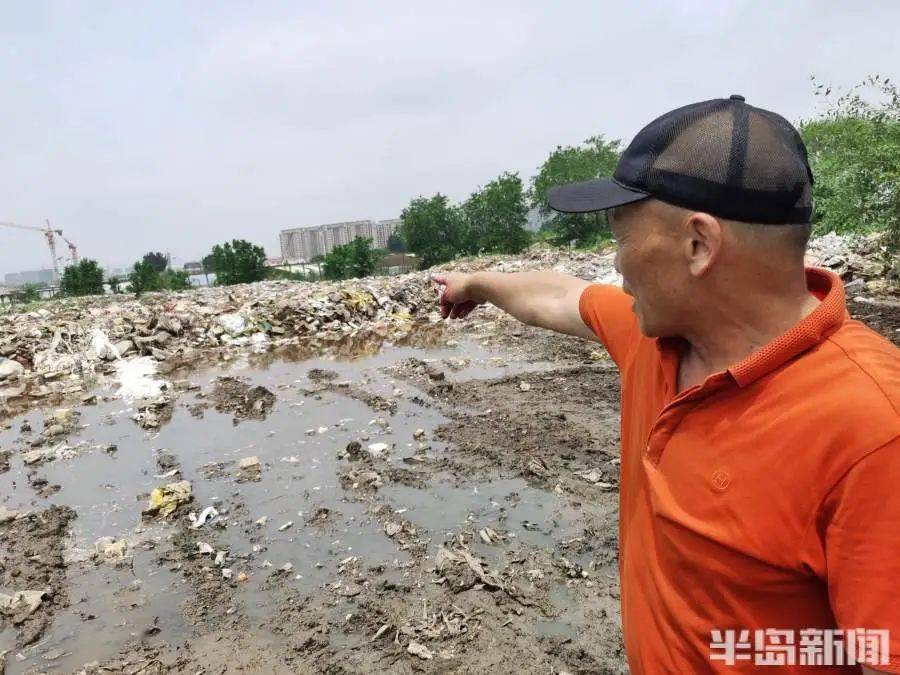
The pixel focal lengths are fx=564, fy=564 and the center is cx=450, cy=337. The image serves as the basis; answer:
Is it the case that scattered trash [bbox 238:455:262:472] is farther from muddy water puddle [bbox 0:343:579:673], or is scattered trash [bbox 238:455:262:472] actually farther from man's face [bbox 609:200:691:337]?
man's face [bbox 609:200:691:337]

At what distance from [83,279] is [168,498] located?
95.9ft

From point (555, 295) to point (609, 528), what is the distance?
231cm

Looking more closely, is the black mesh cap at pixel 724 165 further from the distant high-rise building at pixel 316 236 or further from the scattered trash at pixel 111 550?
the distant high-rise building at pixel 316 236

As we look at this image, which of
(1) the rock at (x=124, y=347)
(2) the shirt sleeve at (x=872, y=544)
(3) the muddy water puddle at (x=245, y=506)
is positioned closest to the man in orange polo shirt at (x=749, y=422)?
(2) the shirt sleeve at (x=872, y=544)

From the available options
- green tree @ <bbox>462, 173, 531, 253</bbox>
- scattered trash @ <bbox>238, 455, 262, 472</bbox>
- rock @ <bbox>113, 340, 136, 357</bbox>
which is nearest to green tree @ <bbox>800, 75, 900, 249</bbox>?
scattered trash @ <bbox>238, 455, 262, 472</bbox>

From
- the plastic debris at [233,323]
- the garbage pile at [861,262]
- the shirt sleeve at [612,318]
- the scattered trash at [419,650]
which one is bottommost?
the scattered trash at [419,650]

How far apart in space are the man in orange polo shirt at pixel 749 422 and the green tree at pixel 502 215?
149ft

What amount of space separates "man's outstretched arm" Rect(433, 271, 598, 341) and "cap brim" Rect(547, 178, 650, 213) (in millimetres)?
520

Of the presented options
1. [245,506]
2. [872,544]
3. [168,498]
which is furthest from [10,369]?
[872,544]

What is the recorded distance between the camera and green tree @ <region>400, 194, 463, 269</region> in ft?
157

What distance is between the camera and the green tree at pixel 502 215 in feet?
153

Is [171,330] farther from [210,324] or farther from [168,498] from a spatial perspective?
[168,498]

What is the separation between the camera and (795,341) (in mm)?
Answer: 927

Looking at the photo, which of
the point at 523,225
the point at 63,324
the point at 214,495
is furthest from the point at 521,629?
the point at 523,225
